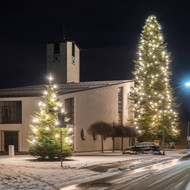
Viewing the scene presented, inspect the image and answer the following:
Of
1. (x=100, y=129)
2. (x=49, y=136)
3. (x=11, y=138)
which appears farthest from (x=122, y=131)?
(x=49, y=136)

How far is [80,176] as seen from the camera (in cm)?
1446

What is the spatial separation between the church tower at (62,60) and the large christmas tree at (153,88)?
1760cm

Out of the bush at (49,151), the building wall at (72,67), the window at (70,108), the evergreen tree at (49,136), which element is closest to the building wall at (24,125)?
the window at (70,108)

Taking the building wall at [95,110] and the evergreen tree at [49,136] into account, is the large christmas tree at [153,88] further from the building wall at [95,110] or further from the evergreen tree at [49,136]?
the evergreen tree at [49,136]

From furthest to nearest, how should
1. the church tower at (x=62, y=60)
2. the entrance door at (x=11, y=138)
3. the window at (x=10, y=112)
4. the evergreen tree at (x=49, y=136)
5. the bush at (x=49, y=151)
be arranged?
the church tower at (x=62, y=60) → the window at (x=10, y=112) → the entrance door at (x=11, y=138) → the evergreen tree at (x=49, y=136) → the bush at (x=49, y=151)

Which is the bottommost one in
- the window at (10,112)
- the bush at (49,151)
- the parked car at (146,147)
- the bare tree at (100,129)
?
the parked car at (146,147)

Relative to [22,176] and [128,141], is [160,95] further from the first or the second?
[22,176]

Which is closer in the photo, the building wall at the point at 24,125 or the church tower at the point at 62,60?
the building wall at the point at 24,125

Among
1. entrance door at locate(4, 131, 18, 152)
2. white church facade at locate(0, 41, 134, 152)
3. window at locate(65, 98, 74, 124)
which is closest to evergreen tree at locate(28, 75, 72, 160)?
white church facade at locate(0, 41, 134, 152)

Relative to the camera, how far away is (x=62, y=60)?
59.8m

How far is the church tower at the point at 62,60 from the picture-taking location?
59.4 metres

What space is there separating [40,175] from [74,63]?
4891 cm

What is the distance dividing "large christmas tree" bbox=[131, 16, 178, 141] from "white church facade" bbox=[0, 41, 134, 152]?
166 inches

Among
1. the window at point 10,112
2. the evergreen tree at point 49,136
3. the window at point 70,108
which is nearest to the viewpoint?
the evergreen tree at point 49,136
